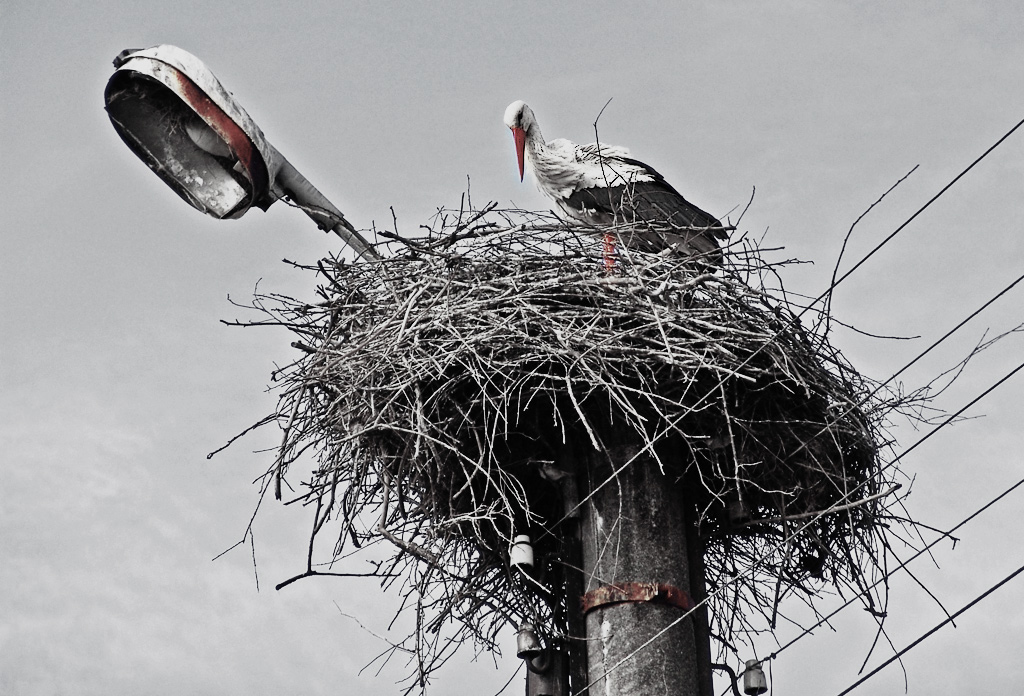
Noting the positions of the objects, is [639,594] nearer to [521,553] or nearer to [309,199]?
[521,553]

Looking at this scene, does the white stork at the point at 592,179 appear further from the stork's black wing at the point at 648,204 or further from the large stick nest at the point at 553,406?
the large stick nest at the point at 553,406

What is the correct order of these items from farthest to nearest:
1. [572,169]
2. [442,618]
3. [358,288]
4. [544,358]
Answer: [572,169] < [358,288] < [442,618] < [544,358]

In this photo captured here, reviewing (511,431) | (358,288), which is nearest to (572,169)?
(358,288)

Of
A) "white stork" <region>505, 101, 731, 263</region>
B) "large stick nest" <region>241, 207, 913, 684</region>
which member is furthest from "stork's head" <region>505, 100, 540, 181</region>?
"large stick nest" <region>241, 207, 913, 684</region>

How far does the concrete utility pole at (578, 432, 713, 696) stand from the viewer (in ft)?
14.6

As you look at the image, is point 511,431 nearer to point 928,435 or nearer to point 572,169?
point 928,435

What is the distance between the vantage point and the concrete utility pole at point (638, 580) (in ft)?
14.6

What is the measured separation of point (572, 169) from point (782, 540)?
331 cm

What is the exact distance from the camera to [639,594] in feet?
15.0

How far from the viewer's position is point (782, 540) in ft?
17.2

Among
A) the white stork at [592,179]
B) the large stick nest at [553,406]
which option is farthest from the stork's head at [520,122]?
the large stick nest at [553,406]

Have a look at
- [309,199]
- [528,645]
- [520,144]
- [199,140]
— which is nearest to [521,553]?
[528,645]

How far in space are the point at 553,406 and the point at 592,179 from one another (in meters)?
2.97

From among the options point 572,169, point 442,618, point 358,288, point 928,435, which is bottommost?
point 442,618
